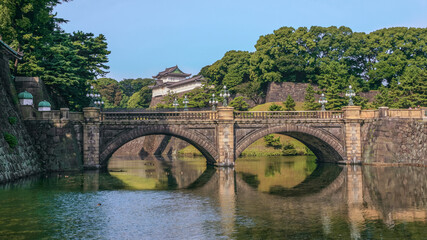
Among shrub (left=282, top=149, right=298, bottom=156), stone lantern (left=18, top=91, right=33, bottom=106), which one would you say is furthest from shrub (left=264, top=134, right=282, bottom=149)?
stone lantern (left=18, top=91, right=33, bottom=106)

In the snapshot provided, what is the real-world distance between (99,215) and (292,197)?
43.9ft

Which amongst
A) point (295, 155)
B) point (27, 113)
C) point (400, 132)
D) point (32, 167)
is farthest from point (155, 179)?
point (295, 155)

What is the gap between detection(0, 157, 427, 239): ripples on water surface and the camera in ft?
66.5

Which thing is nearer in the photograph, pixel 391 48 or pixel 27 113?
pixel 27 113

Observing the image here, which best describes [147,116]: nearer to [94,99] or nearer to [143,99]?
[94,99]

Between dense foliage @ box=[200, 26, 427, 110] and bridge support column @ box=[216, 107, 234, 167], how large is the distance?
1754 inches

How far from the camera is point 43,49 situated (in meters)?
52.8

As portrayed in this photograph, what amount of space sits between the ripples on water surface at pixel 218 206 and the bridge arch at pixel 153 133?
4.09m

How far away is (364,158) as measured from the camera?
52.2m

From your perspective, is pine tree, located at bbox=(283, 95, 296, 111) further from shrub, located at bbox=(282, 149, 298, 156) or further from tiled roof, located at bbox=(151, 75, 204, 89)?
tiled roof, located at bbox=(151, 75, 204, 89)

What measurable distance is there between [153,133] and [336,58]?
60.1 metres

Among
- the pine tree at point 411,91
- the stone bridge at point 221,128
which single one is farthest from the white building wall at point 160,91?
the stone bridge at point 221,128

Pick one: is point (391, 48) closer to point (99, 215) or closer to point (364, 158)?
point (364, 158)

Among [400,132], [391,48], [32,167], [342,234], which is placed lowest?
[342,234]
